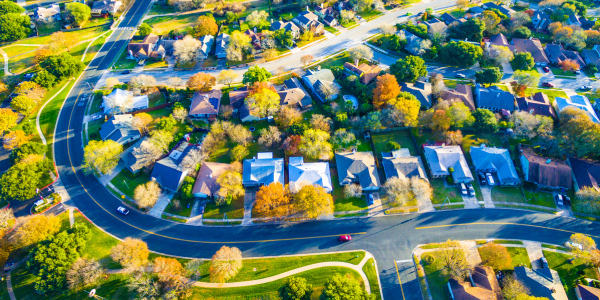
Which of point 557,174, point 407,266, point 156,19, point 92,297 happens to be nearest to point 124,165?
point 92,297

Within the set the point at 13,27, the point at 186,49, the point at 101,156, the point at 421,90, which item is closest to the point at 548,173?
the point at 421,90

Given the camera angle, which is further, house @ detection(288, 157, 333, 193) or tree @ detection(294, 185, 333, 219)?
house @ detection(288, 157, 333, 193)

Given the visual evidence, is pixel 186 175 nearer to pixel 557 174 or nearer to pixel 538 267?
pixel 538 267

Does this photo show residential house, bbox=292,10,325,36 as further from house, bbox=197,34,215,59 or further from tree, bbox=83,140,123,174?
tree, bbox=83,140,123,174

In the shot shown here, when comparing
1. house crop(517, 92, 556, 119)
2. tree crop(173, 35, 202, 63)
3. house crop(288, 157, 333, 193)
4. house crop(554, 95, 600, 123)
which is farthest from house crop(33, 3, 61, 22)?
house crop(554, 95, 600, 123)

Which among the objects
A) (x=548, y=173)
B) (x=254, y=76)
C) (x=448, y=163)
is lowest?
(x=548, y=173)

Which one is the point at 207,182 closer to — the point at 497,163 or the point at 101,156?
the point at 101,156
